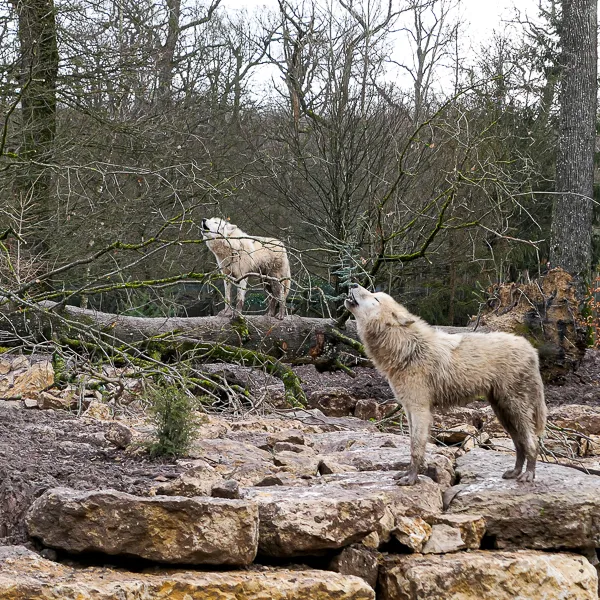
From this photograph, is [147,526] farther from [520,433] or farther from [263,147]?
[263,147]

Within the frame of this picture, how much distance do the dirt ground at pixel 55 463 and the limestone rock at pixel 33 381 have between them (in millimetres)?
802

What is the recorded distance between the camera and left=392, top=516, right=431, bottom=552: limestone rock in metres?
4.74

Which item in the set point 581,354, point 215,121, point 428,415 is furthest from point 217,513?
point 215,121

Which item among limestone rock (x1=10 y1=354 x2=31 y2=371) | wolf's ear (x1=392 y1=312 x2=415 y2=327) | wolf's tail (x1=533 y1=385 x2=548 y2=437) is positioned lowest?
limestone rock (x1=10 y1=354 x2=31 y2=371)

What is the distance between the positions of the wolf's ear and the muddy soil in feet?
5.95

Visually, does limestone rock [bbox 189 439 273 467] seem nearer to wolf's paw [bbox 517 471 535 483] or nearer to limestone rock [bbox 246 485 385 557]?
limestone rock [bbox 246 485 385 557]

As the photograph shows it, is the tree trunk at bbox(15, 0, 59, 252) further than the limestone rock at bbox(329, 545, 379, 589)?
Yes

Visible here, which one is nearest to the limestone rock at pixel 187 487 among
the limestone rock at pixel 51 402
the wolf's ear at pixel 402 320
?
the wolf's ear at pixel 402 320

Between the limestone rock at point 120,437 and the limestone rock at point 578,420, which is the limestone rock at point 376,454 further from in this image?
the limestone rock at point 578,420

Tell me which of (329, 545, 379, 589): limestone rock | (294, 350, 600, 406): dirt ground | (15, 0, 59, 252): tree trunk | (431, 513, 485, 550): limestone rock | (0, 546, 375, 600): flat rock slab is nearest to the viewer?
(0, 546, 375, 600): flat rock slab

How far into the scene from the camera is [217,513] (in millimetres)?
4098

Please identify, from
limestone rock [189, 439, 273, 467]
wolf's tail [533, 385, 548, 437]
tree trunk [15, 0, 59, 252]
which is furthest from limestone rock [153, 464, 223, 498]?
tree trunk [15, 0, 59, 252]

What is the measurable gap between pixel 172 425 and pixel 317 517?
134 cm

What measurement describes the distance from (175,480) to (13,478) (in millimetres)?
892
